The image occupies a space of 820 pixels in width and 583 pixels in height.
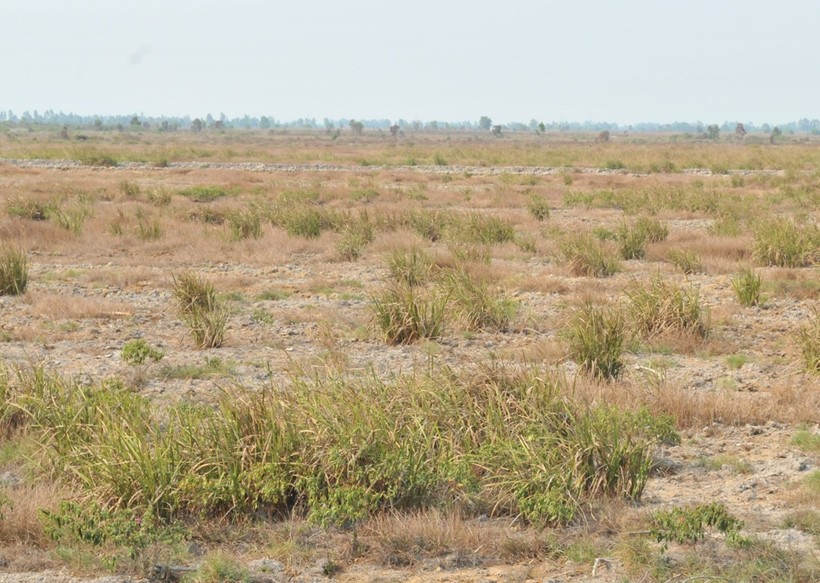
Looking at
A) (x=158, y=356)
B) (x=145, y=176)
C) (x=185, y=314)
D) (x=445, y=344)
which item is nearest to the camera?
(x=158, y=356)

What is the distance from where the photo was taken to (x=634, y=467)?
6.07 m

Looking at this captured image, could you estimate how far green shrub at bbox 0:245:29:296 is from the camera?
13398 millimetres

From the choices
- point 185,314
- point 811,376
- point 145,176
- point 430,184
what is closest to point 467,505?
point 811,376

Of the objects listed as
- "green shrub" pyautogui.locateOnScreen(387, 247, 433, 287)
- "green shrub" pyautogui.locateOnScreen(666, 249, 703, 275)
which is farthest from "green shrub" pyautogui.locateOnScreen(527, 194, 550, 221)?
"green shrub" pyautogui.locateOnScreen(387, 247, 433, 287)

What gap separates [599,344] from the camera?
8.98 m

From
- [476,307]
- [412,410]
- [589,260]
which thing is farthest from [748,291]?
[412,410]

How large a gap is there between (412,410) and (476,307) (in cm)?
489

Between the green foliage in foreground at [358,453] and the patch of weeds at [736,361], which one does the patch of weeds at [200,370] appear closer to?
the green foliage in foreground at [358,453]

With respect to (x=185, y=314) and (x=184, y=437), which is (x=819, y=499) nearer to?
(x=184, y=437)

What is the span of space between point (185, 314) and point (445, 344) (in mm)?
3067

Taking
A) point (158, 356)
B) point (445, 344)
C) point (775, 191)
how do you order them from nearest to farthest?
point (158, 356), point (445, 344), point (775, 191)

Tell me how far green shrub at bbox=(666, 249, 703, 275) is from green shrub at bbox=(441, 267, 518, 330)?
15.4ft

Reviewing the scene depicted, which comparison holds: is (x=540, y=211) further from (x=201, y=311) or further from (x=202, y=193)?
(x=201, y=311)

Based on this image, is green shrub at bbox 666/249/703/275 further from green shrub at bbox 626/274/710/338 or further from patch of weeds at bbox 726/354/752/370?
patch of weeds at bbox 726/354/752/370
